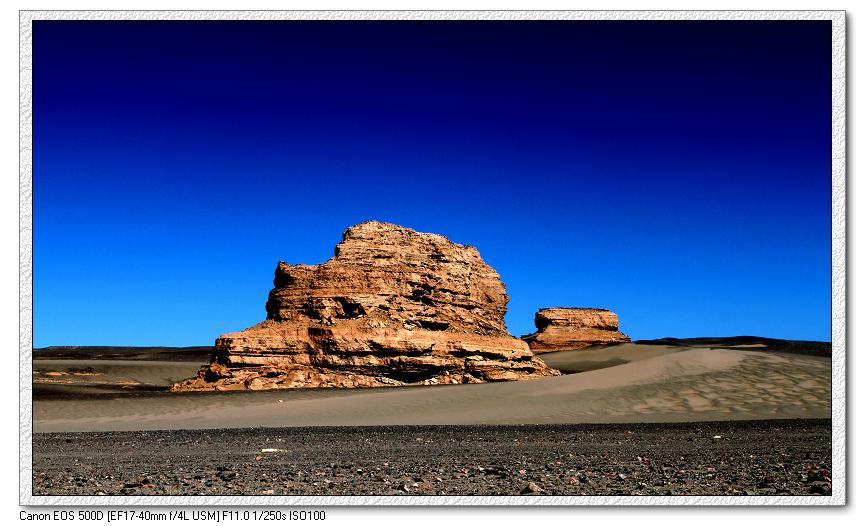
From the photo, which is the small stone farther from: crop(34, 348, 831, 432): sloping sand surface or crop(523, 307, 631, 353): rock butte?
crop(523, 307, 631, 353): rock butte

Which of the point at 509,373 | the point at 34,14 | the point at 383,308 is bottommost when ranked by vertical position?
the point at 509,373

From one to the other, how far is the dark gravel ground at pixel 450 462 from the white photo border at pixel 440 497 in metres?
0.36

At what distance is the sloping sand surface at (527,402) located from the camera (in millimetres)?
18453

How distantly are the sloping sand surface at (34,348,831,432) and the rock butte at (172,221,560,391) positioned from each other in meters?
3.03

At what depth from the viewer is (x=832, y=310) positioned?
26.8 feet

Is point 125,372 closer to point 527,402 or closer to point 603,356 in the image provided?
point 603,356

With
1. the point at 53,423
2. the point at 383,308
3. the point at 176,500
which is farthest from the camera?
the point at 383,308

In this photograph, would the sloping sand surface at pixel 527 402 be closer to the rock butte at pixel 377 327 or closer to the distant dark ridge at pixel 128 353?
the rock butte at pixel 377 327

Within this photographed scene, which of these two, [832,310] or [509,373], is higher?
[832,310]

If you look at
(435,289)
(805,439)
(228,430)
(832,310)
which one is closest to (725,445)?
(805,439)

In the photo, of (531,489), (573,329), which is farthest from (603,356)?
(531,489)

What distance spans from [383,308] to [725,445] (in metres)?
21.1

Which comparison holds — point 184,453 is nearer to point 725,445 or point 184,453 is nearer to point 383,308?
point 725,445

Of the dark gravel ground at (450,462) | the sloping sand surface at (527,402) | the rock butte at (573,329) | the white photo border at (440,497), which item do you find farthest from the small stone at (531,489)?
the rock butte at (573,329)
